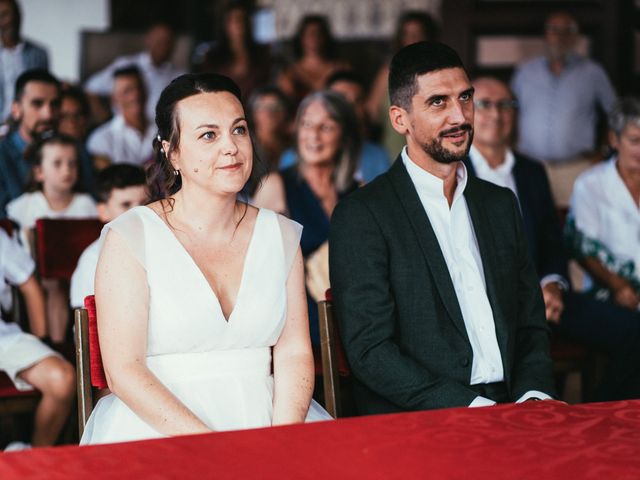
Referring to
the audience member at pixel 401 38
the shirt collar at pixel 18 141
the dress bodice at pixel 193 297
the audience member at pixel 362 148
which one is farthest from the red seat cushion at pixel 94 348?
the audience member at pixel 401 38

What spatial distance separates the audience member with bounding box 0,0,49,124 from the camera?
6.34 metres

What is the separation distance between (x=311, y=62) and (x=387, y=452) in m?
5.36

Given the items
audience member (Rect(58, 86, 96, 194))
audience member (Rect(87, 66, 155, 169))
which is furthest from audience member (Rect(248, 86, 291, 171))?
audience member (Rect(58, 86, 96, 194))

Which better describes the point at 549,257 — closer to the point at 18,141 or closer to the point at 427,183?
the point at 427,183

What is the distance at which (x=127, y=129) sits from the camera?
639 cm

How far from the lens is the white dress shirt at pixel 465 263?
2576 mm

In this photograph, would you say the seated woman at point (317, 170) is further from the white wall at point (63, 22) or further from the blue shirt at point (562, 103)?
the white wall at point (63, 22)

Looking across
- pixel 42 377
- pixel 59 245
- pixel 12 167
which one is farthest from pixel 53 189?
pixel 42 377

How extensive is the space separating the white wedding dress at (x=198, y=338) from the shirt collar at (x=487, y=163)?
4.90 ft

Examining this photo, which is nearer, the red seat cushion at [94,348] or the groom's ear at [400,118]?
the red seat cushion at [94,348]

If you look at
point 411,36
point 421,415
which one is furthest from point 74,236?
point 411,36

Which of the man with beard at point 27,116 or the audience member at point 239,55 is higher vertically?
the audience member at point 239,55

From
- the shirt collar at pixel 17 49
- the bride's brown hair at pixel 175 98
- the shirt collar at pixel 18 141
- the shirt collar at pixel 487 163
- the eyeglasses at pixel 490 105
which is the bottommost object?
the shirt collar at pixel 487 163

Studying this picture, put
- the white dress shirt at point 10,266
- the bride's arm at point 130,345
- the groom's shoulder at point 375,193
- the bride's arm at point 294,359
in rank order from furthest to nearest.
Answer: the white dress shirt at point 10,266 < the groom's shoulder at point 375,193 < the bride's arm at point 294,359 < the bride's arm at point 130,345
